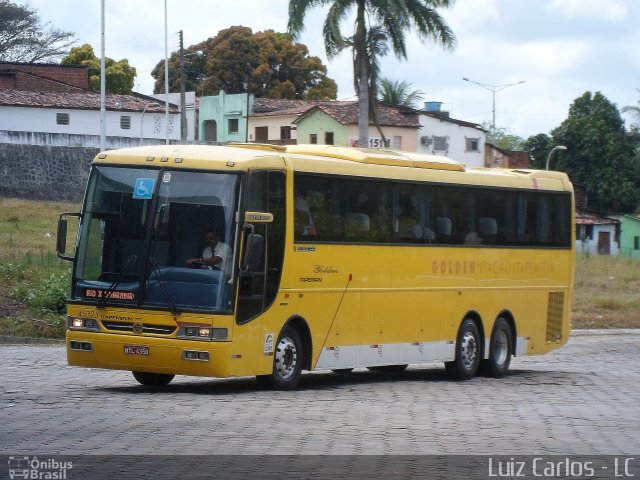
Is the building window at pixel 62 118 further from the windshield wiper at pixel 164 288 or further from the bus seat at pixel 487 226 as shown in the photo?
the windshield wiper at pixel 164 288

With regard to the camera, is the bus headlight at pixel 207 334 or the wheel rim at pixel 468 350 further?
the wheel rim at pixel 468 350

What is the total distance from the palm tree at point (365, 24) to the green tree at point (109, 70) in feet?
202

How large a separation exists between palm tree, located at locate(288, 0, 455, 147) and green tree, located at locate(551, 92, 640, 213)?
167 feet

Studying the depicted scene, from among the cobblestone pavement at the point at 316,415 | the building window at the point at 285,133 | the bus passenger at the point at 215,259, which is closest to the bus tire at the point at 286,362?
the cobblestone pavement at the point at 316,415

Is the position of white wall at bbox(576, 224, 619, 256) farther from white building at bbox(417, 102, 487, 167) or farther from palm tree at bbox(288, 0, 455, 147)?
palm tree at bbox(288, 0, 455, 147)

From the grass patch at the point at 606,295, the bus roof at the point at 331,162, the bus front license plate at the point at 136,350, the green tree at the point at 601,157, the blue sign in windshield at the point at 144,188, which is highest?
the green tree at the point at 601,157

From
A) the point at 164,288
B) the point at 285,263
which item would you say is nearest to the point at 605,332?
the point at 285,263

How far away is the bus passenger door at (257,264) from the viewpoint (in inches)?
676

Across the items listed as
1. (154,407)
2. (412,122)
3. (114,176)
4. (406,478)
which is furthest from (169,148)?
(412,122)

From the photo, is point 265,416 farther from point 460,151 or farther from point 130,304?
point 460,151

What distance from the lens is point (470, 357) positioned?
23.2m

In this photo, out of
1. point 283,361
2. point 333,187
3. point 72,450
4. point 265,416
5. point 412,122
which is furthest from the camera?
point 412,122

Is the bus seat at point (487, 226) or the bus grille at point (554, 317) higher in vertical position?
the bus seat at point (487, 226)

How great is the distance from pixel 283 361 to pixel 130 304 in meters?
2.39
